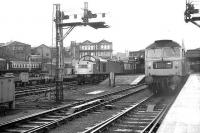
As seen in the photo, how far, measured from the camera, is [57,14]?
53.5 feet

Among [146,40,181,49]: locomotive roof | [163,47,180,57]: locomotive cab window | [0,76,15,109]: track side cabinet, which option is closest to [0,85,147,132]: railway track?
[0,76,15,109]: track side cabinet

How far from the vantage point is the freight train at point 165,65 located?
17.9 m

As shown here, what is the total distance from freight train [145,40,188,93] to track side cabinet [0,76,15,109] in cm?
859

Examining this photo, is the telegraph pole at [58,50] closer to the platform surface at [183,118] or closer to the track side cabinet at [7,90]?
the track side cabinet at [7,90]

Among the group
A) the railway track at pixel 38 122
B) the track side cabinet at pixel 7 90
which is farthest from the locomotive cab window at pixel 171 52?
the track side cabinet at pixel 7 90

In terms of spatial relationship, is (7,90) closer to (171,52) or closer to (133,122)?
(133,122)

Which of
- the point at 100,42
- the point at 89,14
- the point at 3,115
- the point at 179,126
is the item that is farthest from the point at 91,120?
the point at 100,42

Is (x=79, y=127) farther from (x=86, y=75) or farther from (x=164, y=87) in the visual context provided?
(x=86, y=75)

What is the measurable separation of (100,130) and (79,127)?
986 mm

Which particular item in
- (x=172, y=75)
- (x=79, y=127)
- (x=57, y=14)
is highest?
(x=57, y=14)

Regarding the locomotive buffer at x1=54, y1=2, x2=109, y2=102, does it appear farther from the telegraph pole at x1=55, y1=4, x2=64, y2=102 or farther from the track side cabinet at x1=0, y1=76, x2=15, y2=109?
the track side cabinet at x1=0, y1=76, x2=15, y2=109

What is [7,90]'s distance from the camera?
41.6 ft

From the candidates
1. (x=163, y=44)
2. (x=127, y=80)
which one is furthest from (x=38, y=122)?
(x=127, y=80)

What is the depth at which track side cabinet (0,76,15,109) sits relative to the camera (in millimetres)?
12328
